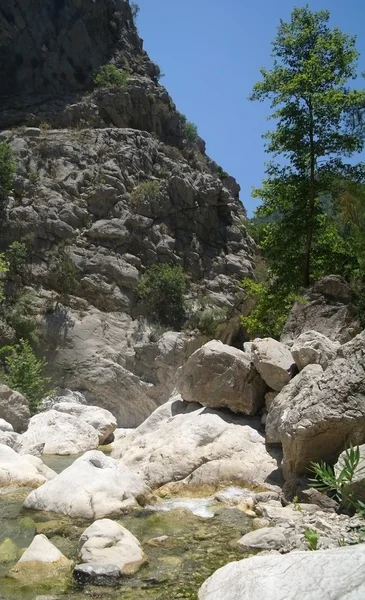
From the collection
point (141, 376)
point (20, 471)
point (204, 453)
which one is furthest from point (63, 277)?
point (204, 453)

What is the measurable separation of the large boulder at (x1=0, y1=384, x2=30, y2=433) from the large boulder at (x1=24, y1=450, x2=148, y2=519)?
8646 millimetres

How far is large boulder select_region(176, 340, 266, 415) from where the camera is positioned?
46.5ft

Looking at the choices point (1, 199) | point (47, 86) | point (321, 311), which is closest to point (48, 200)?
point (1, 199)

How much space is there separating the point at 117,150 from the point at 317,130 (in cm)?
2189

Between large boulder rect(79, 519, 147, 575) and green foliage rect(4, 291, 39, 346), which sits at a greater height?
green foliage rect(4, 291, 39, 346)

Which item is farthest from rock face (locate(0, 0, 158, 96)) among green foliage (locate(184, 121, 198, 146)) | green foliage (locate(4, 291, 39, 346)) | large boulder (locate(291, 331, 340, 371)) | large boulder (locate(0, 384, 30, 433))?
large boulder (locate(291, 331, 340, 371))

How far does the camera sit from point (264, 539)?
26.4 feet

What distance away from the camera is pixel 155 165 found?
40156mm

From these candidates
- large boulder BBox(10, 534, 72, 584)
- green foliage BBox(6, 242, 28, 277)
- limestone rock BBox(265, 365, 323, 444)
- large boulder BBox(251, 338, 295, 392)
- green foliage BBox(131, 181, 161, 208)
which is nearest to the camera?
large boulder BBox(10, 534, 72, 584)

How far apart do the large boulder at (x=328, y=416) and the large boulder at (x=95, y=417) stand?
9.54m

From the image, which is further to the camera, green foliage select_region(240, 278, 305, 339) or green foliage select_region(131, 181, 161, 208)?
green foliage select_region(131, 181, 161, 208)

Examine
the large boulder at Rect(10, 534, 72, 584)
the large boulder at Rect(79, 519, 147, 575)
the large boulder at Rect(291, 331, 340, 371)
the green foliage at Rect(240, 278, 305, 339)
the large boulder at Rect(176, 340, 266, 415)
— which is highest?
the green foliage at Rect(240, 278, 305, 339)

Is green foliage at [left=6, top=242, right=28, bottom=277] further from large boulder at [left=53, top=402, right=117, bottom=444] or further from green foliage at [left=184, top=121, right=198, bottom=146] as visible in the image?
green foliage at [left=184, top=121, right=198, bottom=146]

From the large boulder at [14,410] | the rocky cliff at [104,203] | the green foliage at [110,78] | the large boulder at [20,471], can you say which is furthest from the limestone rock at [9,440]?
the green foliage at [110,78]
